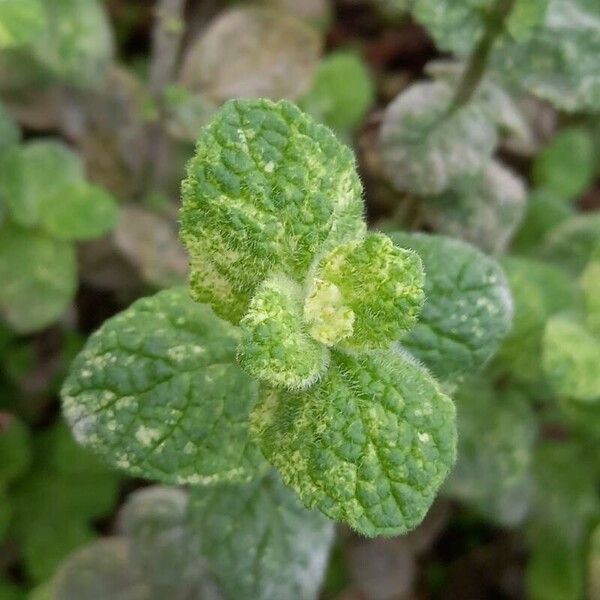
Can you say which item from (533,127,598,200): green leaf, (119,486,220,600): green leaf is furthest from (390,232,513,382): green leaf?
(533,127,598,200): green leaf

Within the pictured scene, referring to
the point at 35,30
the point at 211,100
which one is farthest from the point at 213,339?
the point at 211,100

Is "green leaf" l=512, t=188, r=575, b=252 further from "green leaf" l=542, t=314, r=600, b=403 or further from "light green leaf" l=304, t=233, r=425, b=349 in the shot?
"light green leaf" l=304, t=233, r=425, b=349

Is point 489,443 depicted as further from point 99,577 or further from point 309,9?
point 309,9

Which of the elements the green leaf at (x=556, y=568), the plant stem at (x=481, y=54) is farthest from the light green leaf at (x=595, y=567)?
the plant stem at (x=481, y=54)

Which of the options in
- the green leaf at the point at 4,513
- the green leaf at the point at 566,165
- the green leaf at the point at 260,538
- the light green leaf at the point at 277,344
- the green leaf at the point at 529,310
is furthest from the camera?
the green leaf at the point at 566,165

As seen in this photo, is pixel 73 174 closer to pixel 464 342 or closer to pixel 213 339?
pixel 213 339

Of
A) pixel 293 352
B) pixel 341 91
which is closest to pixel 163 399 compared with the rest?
pixel 293 352

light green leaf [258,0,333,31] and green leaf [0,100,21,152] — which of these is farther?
light green leaf [258,0,333,31]

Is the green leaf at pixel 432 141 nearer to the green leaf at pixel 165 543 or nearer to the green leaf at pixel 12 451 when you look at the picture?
the green leaf at pixel 165 543
